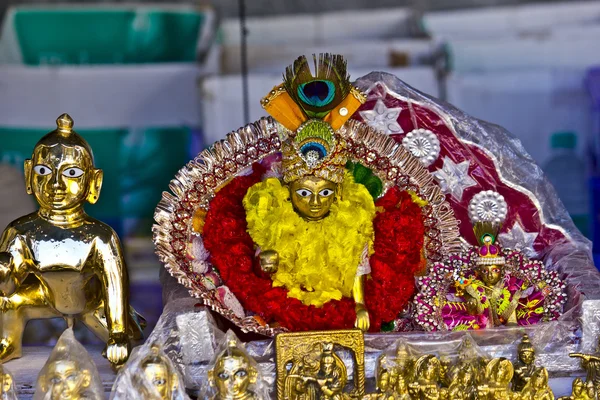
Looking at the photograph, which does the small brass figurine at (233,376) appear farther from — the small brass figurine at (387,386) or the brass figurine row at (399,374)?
the small brass figurine at (387,386)

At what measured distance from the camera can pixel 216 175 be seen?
248 cm

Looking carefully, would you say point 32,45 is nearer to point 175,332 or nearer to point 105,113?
point 105,113

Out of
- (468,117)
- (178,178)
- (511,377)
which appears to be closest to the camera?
(511,377)

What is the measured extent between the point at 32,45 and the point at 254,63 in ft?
4.20

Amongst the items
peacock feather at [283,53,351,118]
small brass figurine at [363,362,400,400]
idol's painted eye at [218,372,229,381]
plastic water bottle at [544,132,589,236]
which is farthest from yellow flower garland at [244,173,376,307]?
plastic water bottle at [544,132,589,236]

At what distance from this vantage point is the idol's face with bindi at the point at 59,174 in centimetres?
221

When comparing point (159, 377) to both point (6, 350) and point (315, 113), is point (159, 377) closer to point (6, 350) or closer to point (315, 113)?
point (6, 350)

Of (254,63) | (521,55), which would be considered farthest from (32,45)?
(521,55)

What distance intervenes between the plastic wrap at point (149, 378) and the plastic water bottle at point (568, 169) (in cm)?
281

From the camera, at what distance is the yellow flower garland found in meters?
2.45

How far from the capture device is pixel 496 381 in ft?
7.07

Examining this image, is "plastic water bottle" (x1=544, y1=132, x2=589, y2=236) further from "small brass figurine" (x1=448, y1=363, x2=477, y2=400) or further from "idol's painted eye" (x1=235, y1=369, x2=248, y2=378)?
"idol's painted eye" (x1=235, y1=369, x2=248, y2=378)

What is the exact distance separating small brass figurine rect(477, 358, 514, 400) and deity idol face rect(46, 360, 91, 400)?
0.89 metres

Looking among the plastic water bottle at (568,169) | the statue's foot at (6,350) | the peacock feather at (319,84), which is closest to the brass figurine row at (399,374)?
the peacock feather at (319,84)
